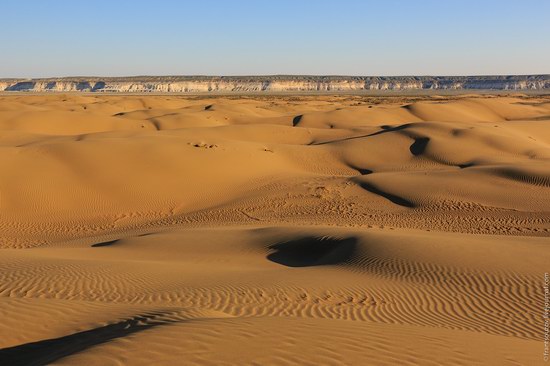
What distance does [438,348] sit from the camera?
5.80 metres

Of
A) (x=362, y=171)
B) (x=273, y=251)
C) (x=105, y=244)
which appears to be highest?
(x=362, y=171)

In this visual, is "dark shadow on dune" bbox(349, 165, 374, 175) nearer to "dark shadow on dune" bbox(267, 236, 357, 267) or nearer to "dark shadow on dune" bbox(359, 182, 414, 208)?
"dark shadow on dune" bbox(359, 182, 414, 208)

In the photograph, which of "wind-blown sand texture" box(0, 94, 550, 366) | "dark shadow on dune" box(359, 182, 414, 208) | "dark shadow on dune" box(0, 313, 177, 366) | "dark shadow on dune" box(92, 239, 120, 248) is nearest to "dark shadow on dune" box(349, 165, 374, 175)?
"wind-blown sand texture" box(0, 94, 550, 366)

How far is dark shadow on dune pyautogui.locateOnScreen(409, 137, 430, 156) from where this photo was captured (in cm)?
2964

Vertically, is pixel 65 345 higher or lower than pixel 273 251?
higher

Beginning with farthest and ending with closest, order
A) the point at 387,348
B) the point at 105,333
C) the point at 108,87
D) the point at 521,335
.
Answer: the point at 108,87 → the point at 521,335 → the point at 105,333 → the point at 387,348

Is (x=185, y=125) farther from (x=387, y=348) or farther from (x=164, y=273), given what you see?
(x=387, y=348)

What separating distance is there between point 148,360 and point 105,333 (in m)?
1.62

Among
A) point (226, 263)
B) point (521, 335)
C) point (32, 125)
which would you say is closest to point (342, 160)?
point (226, 263)

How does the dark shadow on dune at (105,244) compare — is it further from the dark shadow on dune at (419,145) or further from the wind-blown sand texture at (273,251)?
the dark shadow on dune at (419,145)

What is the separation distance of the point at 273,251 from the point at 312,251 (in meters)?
0.96

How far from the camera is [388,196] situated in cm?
2045

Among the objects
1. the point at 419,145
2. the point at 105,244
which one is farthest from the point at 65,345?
the point at 419,145

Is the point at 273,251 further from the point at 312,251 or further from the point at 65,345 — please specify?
the point at 65,345
